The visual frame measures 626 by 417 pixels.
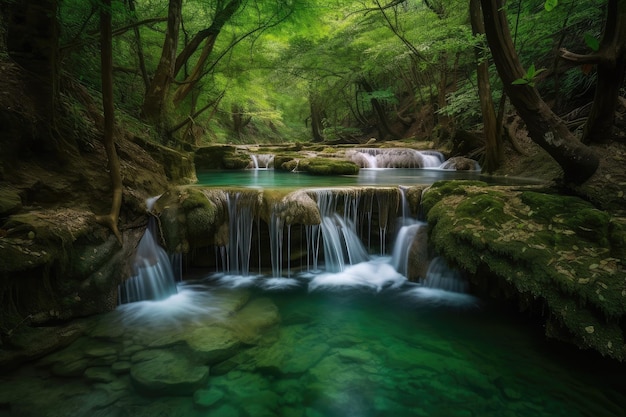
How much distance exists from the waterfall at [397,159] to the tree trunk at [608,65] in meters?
9.18

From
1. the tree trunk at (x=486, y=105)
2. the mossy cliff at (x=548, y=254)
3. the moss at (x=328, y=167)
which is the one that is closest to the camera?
the mossy cliff at (x=548, y=254)

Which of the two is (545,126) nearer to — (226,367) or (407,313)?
(407,313)

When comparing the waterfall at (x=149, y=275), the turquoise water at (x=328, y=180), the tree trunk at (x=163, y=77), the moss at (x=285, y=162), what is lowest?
the waterfall at (x=149, y=275)

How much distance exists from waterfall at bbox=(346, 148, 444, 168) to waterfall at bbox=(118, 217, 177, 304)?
1034 centimetres

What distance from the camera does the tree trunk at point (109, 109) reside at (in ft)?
15.5

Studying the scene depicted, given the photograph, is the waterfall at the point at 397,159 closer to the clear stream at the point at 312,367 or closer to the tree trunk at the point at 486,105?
the tree trunk at the point at 486,105

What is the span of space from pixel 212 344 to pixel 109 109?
391cm

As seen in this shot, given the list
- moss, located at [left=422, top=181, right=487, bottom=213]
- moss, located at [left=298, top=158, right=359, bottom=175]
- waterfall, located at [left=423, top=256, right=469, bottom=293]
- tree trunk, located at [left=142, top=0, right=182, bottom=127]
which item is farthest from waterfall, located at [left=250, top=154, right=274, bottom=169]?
waterfall, located at [left=423, top=256, right=469, bottom=293]

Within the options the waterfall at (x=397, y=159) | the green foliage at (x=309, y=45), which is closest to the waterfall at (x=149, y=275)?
the green foliage at (x=309, y=45)

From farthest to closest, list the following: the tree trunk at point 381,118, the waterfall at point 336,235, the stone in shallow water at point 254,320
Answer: the tree trunk at point 381,118
the waterfall at point 336,235
the stone in shallow water at point 254,320

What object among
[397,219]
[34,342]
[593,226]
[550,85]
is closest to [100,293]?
[34,342]

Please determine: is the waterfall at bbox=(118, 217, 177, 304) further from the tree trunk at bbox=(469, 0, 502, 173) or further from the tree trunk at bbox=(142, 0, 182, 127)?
the tree trunk at bbox=(469, 0, 502, 173)

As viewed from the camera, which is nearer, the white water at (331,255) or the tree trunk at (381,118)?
the white water at (331,255)

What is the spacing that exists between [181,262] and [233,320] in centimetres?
209
